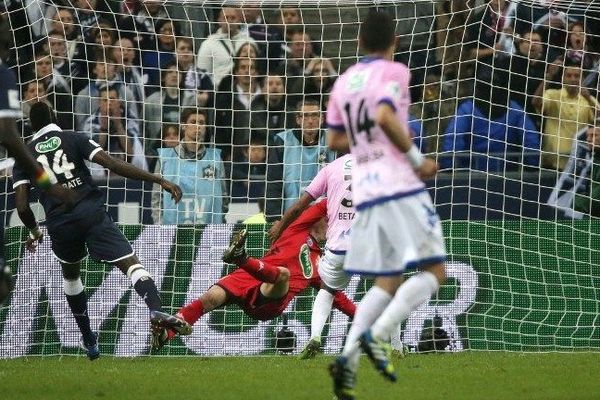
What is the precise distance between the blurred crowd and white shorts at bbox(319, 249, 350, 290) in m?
2.31

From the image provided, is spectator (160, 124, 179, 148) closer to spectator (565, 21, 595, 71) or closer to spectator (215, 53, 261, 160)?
spectator (215, 53, 261, 160)

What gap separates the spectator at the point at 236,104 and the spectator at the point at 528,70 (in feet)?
9.27

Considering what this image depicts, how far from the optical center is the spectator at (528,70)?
545 inches

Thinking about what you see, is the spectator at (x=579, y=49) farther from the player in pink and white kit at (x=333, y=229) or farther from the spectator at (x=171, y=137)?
the spectator at (x=171, y=137)

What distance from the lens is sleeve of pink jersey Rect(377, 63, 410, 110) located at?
746 centimetres

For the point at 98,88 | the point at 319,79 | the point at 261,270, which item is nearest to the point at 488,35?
the point at 319,79

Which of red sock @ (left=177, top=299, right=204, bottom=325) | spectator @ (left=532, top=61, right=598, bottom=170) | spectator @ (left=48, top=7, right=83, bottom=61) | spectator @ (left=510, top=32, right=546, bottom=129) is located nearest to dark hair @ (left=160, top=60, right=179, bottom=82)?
spectator @ (left=48, top=7, right=83, bottom=61)

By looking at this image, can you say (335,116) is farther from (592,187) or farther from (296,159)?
(592,187)

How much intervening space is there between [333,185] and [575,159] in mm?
3419

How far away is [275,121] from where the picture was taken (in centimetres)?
1434

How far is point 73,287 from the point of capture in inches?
478

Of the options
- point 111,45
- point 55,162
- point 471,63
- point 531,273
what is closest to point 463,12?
point 471,63

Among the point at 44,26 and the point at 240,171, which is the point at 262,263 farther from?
the point at 44,26

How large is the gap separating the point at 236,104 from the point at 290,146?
858mm
